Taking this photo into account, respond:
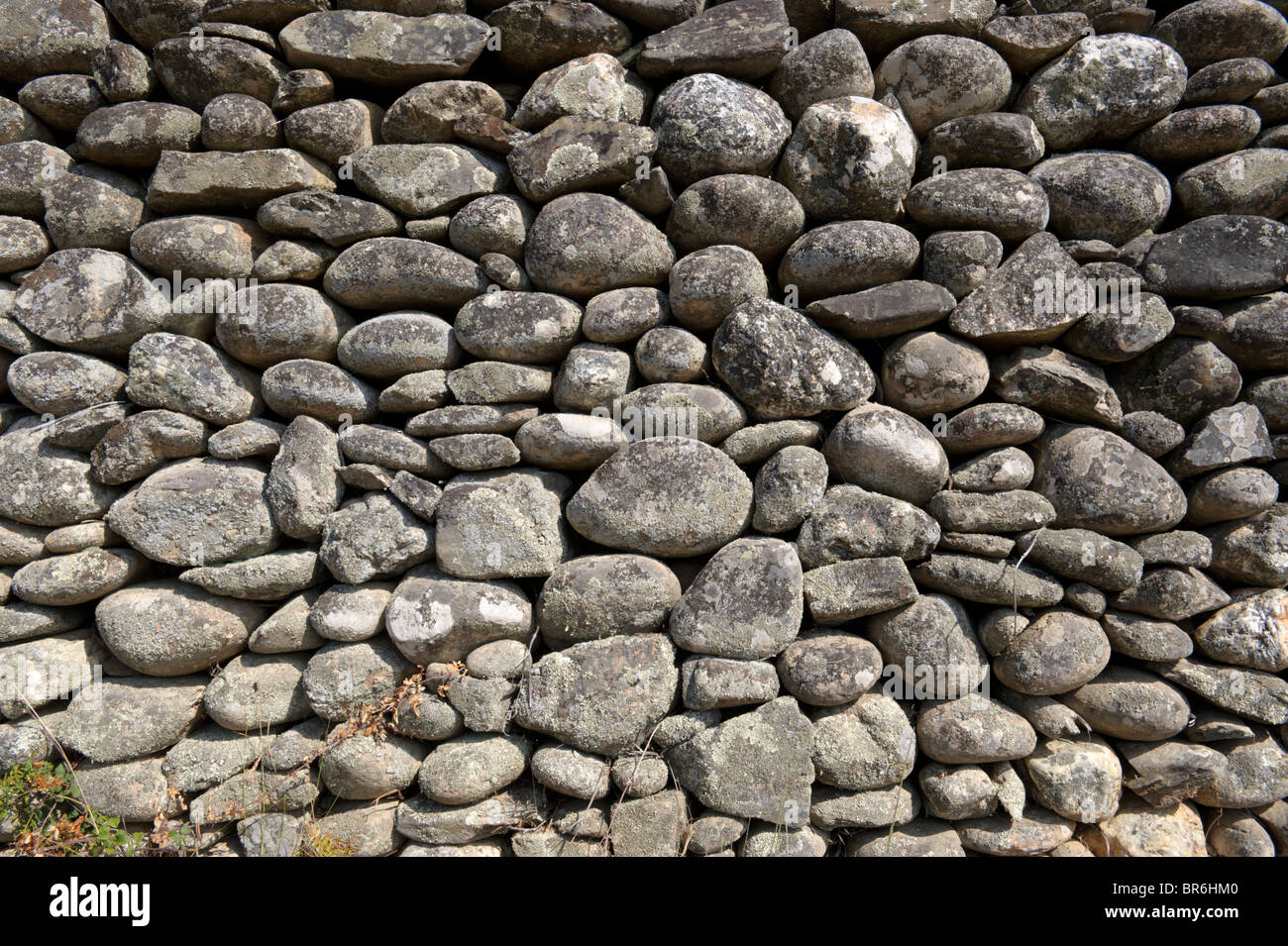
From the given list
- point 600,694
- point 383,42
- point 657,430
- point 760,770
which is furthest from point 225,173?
point 760,770

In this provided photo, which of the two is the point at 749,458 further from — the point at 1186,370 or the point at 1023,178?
the point at 1186,370

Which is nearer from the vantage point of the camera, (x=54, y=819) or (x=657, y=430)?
(x=54, y=819)

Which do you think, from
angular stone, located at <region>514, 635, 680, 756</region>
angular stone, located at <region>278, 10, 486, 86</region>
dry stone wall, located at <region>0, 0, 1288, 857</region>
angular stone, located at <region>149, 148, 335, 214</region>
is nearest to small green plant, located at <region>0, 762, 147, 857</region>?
dry stone wall, located at <region>0, 0, 1288, 857</region>

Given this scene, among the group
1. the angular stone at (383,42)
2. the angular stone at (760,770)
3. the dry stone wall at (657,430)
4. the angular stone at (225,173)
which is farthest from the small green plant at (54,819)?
the angular stone at (383,42)

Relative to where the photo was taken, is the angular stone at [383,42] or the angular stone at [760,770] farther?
the angular stone at [383,42]

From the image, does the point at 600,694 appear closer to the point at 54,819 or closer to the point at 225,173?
the point at 54,819

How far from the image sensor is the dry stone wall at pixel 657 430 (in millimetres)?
2758

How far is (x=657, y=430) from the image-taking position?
291 cm

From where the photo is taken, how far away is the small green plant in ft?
8.87

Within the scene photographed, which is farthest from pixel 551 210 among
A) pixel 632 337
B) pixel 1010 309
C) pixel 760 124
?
pixel 1010 309

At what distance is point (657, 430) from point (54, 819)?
Answer: 2.94 metres

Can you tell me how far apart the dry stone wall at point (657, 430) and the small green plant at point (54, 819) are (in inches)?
3.7

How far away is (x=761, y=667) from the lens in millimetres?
2727

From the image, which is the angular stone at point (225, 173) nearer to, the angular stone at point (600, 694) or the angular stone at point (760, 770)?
the angular stone at point (600, 694)
